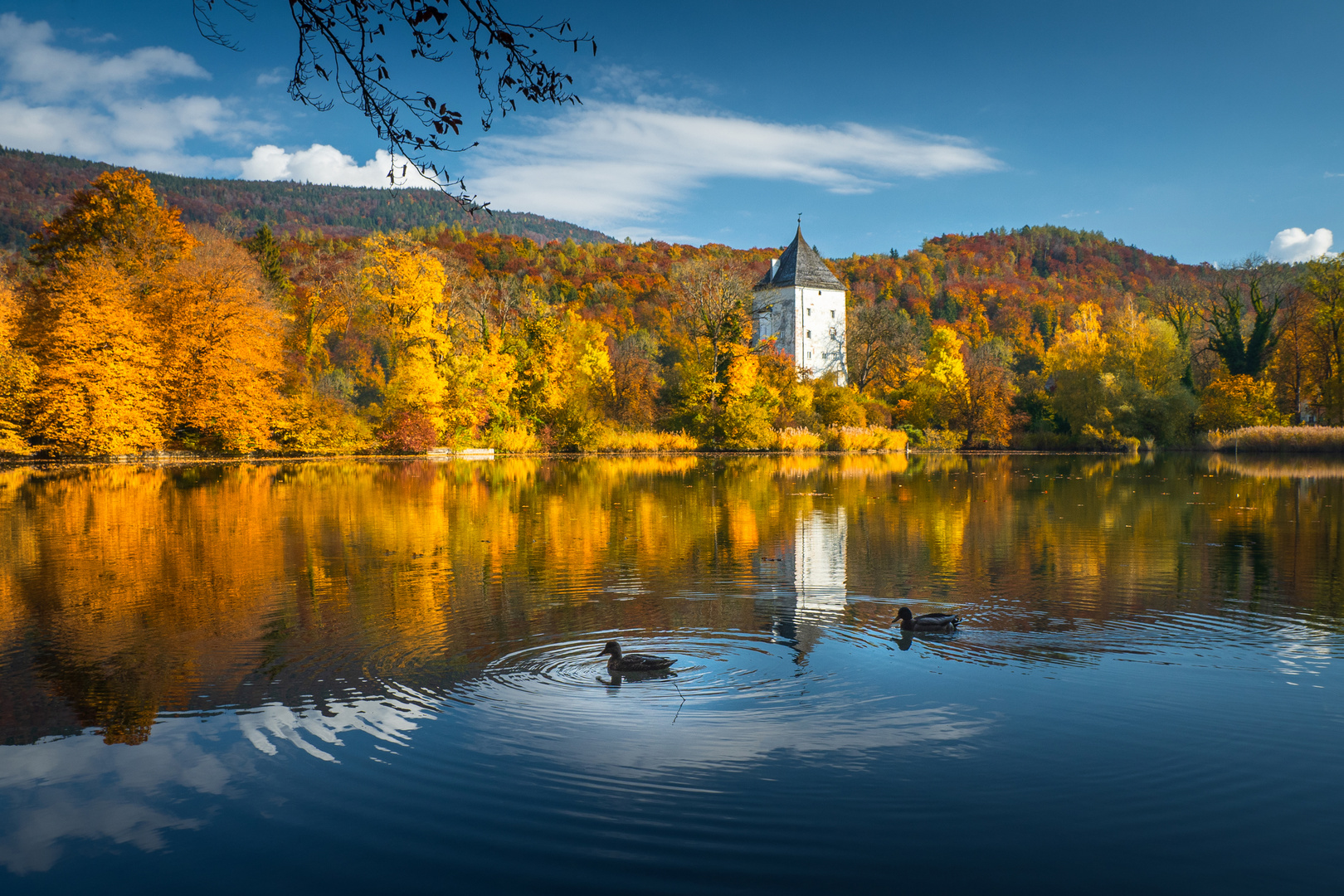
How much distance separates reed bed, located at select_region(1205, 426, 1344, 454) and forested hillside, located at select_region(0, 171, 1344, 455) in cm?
205

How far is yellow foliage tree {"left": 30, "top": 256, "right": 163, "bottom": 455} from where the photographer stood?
33406 mm

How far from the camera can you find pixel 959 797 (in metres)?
4.31

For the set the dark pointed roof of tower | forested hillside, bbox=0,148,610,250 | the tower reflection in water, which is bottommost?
the tower reflection in water

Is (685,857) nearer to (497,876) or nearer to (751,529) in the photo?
(497,876)

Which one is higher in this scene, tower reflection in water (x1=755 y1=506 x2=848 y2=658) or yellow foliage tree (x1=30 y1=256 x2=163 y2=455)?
yellow foliage tree (x1=30 y1=256 x2=163 y2=455)

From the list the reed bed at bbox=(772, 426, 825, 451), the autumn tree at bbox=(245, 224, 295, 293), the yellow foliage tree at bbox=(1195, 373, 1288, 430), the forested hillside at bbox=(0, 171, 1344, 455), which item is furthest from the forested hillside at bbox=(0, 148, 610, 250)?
the yellow foliage tree at bbox=(1195, 373, 1288, 430)

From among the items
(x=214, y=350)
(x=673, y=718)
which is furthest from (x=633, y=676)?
(x=214, y=350)

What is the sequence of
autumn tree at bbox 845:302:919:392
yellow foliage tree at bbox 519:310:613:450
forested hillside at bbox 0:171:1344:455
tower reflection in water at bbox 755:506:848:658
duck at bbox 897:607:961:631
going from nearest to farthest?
duck at bbox 897:607:961:631 → tower reflection in water at bbox 755:506:848:658 → forested hillside at bbox 0:171:1344:455 → yellow foliage tree at bbox 519:310:613:450 → autumn tree at bbox 845:302:919:392

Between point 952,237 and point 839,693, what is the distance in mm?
126738

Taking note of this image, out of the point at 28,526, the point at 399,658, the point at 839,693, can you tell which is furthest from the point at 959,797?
the point at 28,526

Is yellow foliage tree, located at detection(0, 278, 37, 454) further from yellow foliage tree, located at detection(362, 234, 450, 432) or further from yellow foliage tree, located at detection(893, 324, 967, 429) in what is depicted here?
yellow foliage tree, located at detection(893, 324, 967, 429)

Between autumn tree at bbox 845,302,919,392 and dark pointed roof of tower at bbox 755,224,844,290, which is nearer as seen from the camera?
autumn tree at bbox 845,302,919,392

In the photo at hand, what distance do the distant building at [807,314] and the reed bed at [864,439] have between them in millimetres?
16901

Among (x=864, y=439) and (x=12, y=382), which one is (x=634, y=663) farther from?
(x=864, y=439)
